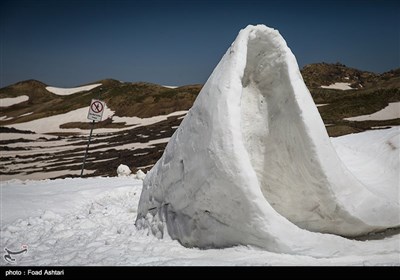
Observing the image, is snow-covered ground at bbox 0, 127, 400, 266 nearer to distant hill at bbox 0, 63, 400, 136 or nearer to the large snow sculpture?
the large snow sculpture

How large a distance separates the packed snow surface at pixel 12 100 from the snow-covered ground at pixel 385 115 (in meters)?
61.3

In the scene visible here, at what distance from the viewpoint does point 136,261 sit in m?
3.96

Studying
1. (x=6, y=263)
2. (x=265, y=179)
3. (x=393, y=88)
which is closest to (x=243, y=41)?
(x=265, y=179)

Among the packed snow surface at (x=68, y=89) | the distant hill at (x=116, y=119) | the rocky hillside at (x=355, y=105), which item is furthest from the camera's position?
the packed snow surface at (x=68, y=89)

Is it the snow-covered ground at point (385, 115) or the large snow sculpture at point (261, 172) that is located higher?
the snow-covered ground at point (385, 115)

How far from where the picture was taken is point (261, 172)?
16.1 feet

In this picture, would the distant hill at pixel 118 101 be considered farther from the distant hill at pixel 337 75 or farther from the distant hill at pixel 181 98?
the distant hill at pixel 337 75

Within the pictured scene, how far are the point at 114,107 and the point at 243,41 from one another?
50.9 m

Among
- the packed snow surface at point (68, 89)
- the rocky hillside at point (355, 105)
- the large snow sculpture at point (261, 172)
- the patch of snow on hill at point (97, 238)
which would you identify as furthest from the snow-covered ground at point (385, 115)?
the packed snow surface at point (68, 89)

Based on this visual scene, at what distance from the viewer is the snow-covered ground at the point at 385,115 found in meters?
29.8

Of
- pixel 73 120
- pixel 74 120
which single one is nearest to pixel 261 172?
pixel 74 120

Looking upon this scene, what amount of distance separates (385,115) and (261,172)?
29.9 metres

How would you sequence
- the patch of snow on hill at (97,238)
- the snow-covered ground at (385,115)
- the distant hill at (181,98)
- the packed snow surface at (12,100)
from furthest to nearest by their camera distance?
1. the packed snow surface at (12,100)
2. the distant hill at (181,98)
3. the snow-covered ground at (385,115)
4. the patch of snow on hill at (97,238)
